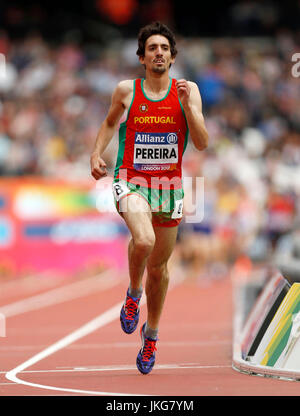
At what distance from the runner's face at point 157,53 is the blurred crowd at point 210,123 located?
38.0 feet

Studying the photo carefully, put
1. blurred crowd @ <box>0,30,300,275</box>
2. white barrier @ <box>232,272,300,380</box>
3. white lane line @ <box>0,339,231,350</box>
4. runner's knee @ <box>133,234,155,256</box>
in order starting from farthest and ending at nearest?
blurred crowd @ <box>0,30,300,275</box> < white lane line @ <box>0,339,231,350</box> < runner's knee @ <box>133,234,155,256</box> < white barrier @ <box>232,272,300,380</box>

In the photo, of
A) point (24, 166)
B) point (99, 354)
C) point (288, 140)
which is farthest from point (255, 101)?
point (99, 354)

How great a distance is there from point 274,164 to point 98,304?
8.76 meters

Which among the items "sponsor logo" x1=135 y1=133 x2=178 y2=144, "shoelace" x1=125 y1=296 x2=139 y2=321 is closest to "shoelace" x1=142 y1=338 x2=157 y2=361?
"shoelace" x1=125 y1=296 x2=139 y2=321

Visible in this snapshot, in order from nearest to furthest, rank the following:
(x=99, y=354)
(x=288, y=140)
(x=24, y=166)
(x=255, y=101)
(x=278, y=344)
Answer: (x=278, y=344), (x=99, y=354), (x=24, y=166), (x=288, y=140), (x=255, y=101)

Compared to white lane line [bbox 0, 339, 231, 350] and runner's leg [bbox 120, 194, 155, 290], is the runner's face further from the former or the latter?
white lane line [bbox 0, 339, 231, 350]

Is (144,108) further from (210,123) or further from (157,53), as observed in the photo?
(210,123)

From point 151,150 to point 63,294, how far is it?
369 inches

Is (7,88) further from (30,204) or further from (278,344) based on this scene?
(278,344)

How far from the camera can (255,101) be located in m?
25.8

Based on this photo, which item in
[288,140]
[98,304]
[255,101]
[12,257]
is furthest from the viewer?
[255,101]

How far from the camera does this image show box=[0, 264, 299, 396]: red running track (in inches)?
276

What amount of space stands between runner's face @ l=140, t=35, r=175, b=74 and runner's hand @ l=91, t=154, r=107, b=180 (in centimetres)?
86

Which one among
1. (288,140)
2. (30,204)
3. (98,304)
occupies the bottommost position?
(98,304)
